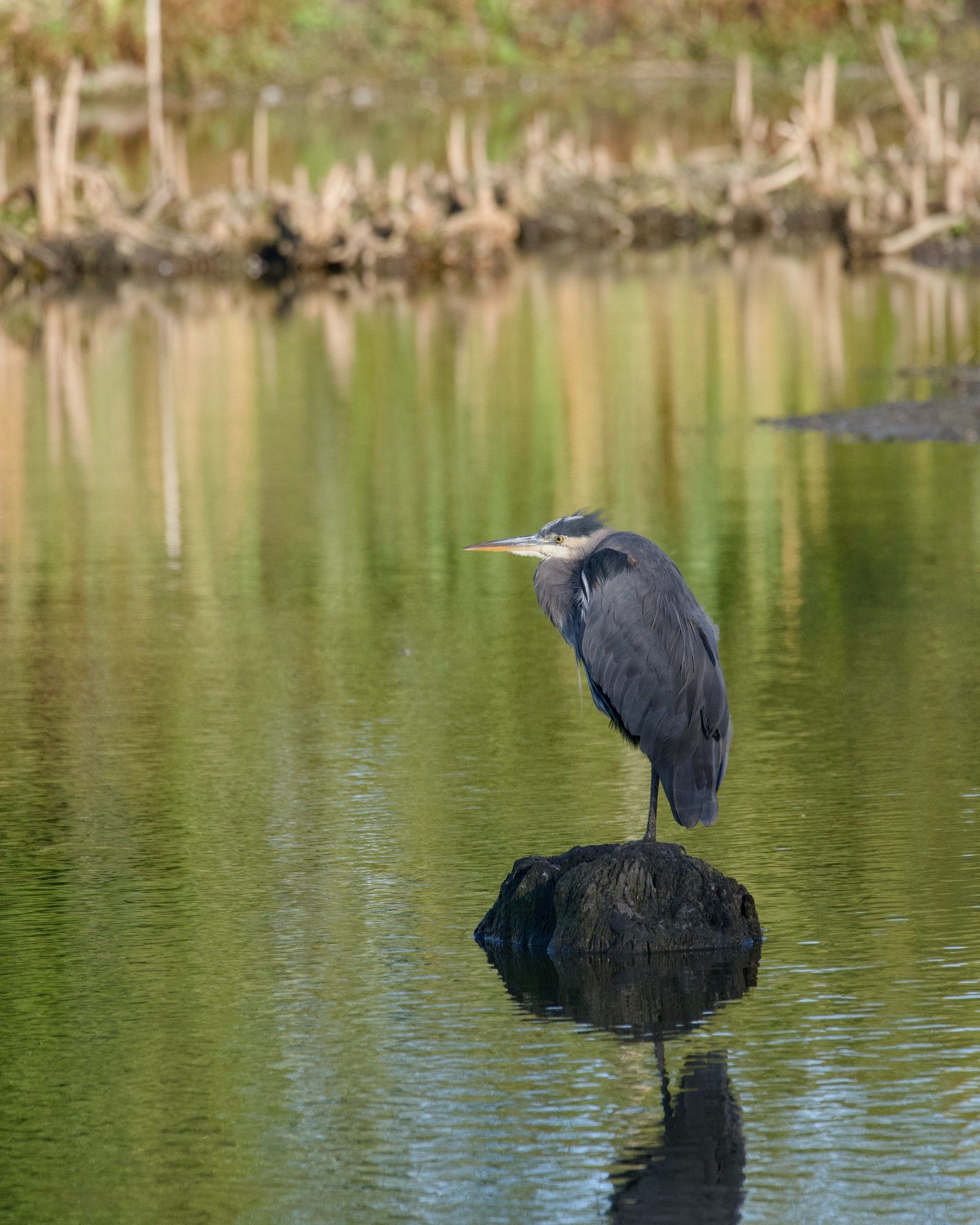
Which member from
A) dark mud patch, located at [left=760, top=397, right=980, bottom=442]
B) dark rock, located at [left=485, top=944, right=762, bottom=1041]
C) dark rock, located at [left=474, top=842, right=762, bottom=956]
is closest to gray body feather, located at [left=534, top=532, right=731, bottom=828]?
dark rock, located at [left=474, top=842, right=762, bottom=956]

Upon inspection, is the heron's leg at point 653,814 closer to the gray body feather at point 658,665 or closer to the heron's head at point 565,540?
the gray body feather at point 658,665

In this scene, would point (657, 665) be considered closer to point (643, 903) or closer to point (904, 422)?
point (643, 903)

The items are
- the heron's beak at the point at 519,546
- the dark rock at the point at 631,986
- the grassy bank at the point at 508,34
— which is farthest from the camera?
the grassy bank at the point at 508,34

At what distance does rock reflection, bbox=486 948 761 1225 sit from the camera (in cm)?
563

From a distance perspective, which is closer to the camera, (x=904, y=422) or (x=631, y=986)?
(x=631, y=986)

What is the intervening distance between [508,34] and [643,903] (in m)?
57.7

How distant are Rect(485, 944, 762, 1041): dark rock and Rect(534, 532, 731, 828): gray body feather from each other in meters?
0.42

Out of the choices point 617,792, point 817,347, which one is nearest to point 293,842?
point 617,792

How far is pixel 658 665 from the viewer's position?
23.6 feet

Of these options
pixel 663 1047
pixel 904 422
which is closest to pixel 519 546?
pixel 663 1047

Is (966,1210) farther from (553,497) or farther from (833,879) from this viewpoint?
(553,497)

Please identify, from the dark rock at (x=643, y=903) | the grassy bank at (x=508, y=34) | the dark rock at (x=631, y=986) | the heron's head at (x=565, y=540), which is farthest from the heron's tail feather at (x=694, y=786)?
the grassy bank at (x=508, y=34)

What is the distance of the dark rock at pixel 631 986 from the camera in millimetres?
6746

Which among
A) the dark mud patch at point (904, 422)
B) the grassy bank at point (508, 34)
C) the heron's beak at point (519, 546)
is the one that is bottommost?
the heron's beak at point (519, 546)
